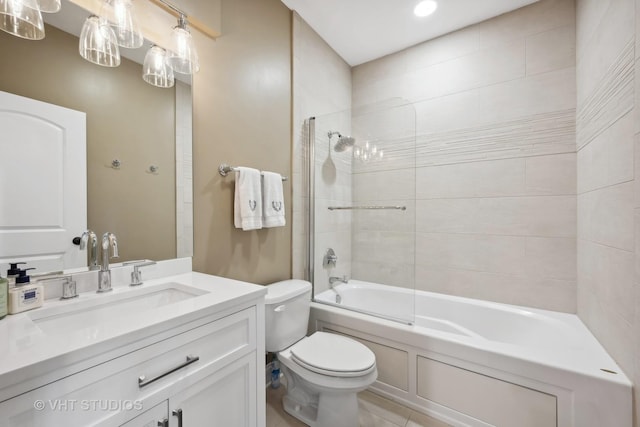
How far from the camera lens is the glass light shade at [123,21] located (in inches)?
40.4

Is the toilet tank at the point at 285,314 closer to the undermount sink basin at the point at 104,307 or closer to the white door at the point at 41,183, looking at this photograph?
the undermount sink basin at the point at 104,307

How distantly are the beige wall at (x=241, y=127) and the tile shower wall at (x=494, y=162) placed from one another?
30.9 inches

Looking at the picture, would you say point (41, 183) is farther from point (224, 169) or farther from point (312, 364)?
point (312, 364)

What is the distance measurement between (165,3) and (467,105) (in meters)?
2.12

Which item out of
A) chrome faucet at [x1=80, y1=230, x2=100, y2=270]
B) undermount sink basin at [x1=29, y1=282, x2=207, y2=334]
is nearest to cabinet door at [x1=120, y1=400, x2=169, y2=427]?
undermount sink basin at [x1=29, y1=282, x2=207, y2=334]

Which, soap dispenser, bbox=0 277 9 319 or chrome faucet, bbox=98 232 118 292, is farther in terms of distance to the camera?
chrome faucet, bbox=98 232 118 292

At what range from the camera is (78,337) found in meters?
0.64

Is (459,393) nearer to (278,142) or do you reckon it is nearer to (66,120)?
(278,142)

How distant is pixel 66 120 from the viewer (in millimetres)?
960

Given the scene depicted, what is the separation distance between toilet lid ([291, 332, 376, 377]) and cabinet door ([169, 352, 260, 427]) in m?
0.39

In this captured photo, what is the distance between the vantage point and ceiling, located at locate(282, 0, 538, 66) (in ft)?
6.31

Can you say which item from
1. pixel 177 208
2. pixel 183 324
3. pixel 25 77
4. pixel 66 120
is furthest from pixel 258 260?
pixel 25 77

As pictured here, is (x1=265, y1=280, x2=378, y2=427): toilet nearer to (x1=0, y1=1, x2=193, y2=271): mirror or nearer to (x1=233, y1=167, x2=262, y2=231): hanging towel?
(x1=233, y1=167, x2=262, y2=231): hanging towel

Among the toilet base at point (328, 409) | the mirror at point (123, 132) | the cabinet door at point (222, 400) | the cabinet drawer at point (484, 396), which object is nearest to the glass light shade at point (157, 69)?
the mirror at point (123, 132)
